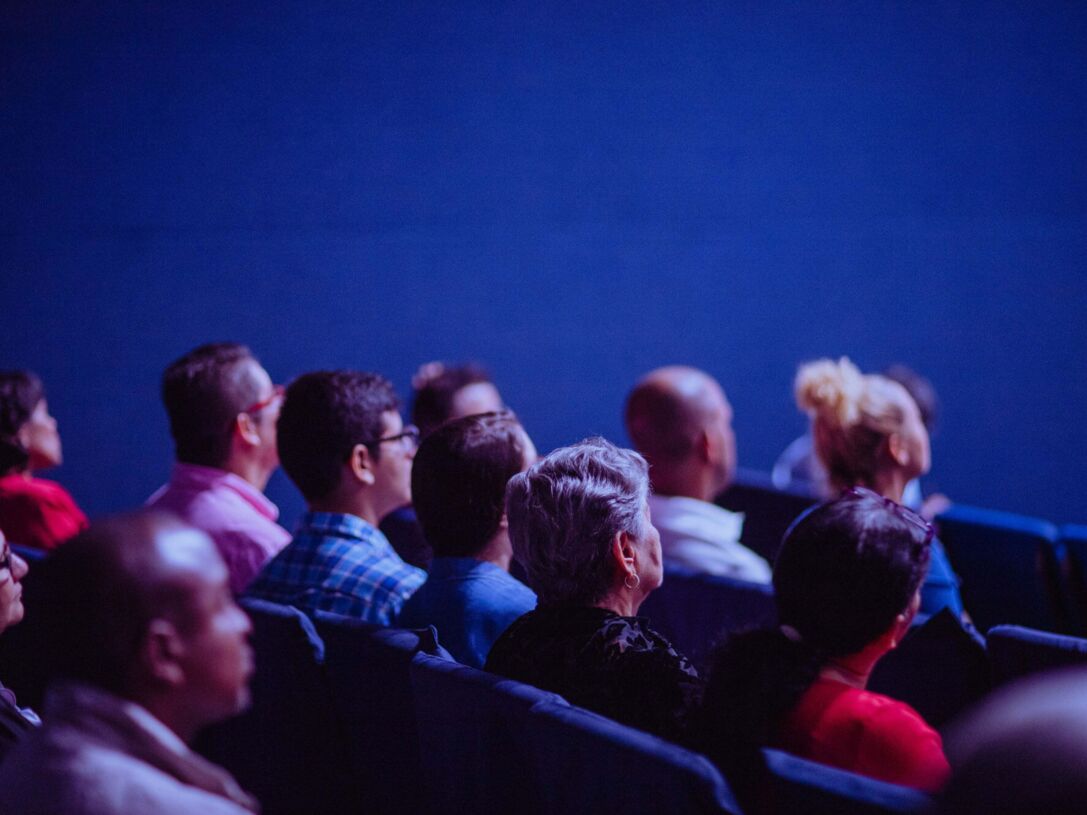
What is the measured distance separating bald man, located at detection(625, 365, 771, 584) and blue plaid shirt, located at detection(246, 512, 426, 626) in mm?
883

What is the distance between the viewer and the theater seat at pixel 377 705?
2.15 metres

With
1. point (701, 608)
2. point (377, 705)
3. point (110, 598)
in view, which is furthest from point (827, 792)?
point (701, 608)

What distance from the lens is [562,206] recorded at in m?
5.92

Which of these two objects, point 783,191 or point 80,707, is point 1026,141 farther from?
point 80,707

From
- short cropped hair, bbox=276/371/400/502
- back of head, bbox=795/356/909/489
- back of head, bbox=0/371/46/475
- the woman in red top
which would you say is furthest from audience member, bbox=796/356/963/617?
back of head, bbox=0/371/46/475

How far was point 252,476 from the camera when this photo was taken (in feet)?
11.1

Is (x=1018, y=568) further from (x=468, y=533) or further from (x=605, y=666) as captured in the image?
(x=605, y=666)

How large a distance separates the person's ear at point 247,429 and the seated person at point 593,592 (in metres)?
1.36

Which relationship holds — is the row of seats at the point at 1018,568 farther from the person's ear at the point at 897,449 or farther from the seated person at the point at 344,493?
the seated person at the point at 344,493

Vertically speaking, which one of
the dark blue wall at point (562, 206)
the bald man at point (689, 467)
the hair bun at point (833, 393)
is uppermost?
the dark blue wall at point (562, 206)

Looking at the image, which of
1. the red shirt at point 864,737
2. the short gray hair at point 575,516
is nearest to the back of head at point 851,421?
the short gray hair at point 575,516

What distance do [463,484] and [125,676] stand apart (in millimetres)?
1192

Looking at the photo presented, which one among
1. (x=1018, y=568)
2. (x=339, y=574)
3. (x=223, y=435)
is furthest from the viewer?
(x=1018, y=568)

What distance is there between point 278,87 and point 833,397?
3093 mm
